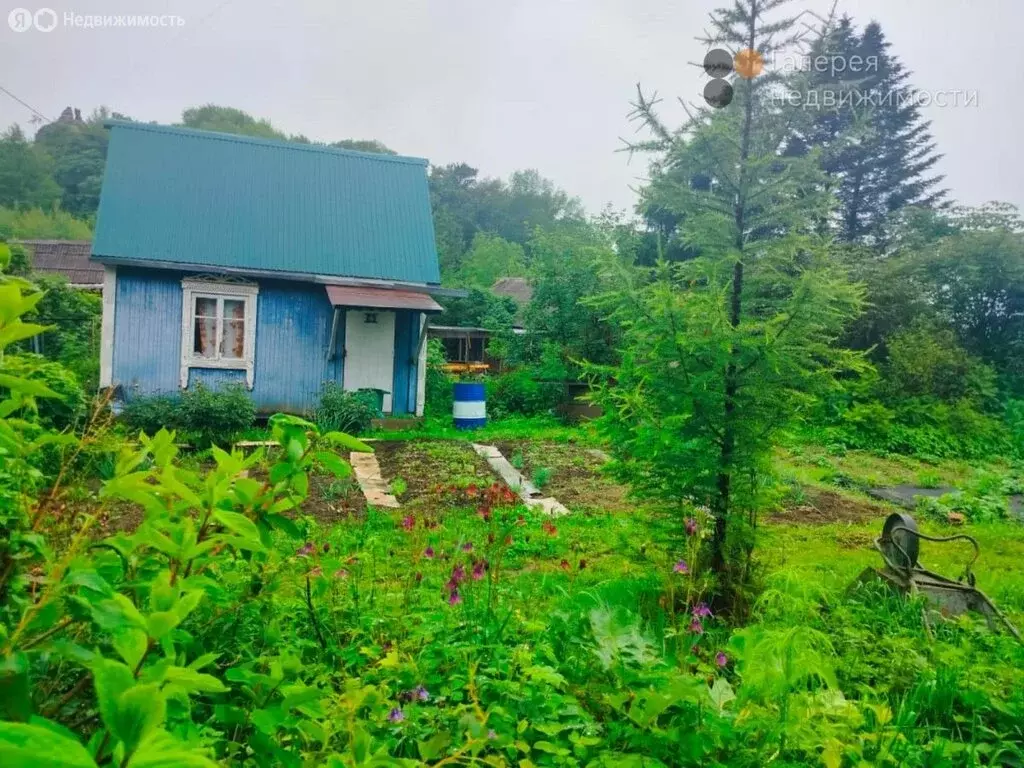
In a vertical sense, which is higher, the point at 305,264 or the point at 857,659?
the point at 305,264

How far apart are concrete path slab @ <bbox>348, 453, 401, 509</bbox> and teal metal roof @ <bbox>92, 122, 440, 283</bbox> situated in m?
4.17

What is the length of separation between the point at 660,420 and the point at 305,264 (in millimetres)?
9491

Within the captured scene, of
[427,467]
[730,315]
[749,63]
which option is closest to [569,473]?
[427,467]

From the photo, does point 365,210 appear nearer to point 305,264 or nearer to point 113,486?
point 305,264

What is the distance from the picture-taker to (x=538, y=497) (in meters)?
7.27

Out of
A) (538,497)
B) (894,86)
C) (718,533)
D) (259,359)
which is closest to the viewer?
(718,533)

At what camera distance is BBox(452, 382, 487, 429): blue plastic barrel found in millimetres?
11664

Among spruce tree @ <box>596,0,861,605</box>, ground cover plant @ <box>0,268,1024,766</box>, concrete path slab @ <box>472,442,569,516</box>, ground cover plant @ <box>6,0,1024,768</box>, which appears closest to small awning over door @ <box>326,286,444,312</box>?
concrete path slab @ <box>472,442,569,516</box>

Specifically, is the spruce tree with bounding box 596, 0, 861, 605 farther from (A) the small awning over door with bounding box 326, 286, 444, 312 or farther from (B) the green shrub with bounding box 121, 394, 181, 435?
(B) the green shrub with bounding box 121, 394, 181, 435

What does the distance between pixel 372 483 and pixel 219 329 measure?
17.1ft

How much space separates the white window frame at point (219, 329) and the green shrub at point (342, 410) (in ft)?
4.56

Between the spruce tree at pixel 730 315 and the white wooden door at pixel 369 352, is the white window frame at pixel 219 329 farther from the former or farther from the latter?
the spruce tree at pixel 730 315

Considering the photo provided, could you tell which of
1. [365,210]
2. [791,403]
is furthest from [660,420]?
[365,210]

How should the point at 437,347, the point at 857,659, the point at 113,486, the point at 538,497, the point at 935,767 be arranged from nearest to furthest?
the point at 113,486
the point at 935,767
the point at 857,659
the point at 538,497
the point at 437,347
